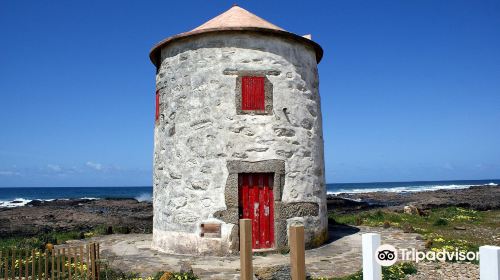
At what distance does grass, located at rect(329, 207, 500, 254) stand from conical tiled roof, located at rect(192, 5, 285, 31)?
22.8ft

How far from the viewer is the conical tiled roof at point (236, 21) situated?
10922 millimetres

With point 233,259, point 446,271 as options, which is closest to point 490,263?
point 446,271

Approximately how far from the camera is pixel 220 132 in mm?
10359

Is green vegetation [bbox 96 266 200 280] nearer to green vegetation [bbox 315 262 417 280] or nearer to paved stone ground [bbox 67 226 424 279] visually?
paved stone ground [bbox 67 226 424 279]

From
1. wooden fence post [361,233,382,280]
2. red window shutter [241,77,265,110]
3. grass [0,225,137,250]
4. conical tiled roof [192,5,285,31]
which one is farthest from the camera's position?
grass [0,225,137,250]

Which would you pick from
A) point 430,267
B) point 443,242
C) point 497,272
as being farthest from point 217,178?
point 497,272

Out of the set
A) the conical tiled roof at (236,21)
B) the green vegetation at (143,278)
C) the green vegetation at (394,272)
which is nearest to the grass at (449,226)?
the green vegetation at (394,272)

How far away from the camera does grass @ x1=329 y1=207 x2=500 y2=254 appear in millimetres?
11031

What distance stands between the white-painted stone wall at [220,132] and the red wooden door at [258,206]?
428 millimetres

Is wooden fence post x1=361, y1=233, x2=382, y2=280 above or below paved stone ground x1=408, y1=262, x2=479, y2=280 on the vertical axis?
above

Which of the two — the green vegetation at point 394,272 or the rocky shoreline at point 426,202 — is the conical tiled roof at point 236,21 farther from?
the rocky shoreline at point 426,202

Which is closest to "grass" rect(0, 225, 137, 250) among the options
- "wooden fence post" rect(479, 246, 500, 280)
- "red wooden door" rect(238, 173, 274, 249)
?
"red wooden door" rect(238, 173, 274, 249)

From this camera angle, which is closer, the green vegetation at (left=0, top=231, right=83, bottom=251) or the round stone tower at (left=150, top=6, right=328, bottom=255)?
the round stone tower at (left=150, top=6, right=328, bottom=255)

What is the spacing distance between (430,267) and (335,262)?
1.86m
